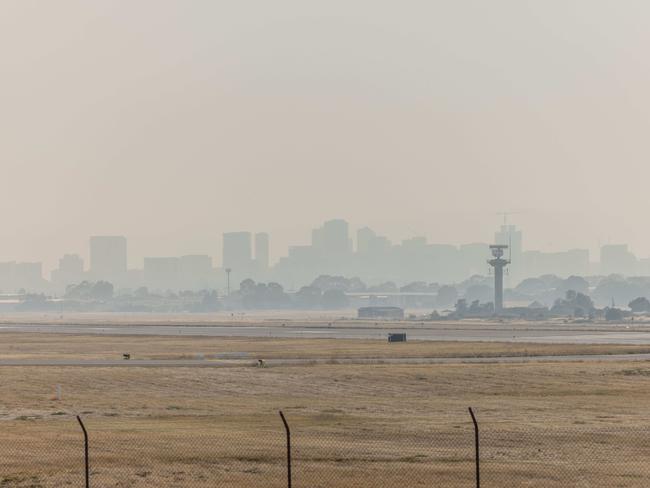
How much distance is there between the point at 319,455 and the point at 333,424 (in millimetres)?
11964

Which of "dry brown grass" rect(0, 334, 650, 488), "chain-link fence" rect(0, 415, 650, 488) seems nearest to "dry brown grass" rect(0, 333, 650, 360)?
"dry brown grass" rect(0, 334, 650, 488)

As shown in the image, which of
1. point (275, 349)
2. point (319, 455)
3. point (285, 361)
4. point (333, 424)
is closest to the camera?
point (319, 455)

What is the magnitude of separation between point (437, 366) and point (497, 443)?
4868 cm

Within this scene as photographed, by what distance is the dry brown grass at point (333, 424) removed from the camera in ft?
146

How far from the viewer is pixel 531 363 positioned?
341 feet

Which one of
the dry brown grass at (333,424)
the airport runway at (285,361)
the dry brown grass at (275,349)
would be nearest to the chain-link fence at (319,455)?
the dry brown grass at (333,424)

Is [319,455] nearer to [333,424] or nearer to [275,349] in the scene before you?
[333,424]

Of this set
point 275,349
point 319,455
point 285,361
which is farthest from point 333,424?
point 275,349

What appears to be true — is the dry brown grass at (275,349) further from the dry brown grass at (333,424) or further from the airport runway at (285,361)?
the dry brown grass at (333,424)

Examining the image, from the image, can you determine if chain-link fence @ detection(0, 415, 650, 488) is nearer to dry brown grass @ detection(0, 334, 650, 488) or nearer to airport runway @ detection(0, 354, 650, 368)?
dry brown grass @ detection(0, 334, 650, 488)

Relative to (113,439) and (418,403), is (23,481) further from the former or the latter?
(418,403)

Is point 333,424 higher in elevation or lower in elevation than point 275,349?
lower

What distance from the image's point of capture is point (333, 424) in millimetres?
60938

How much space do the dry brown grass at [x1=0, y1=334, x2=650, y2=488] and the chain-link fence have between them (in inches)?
3.4
